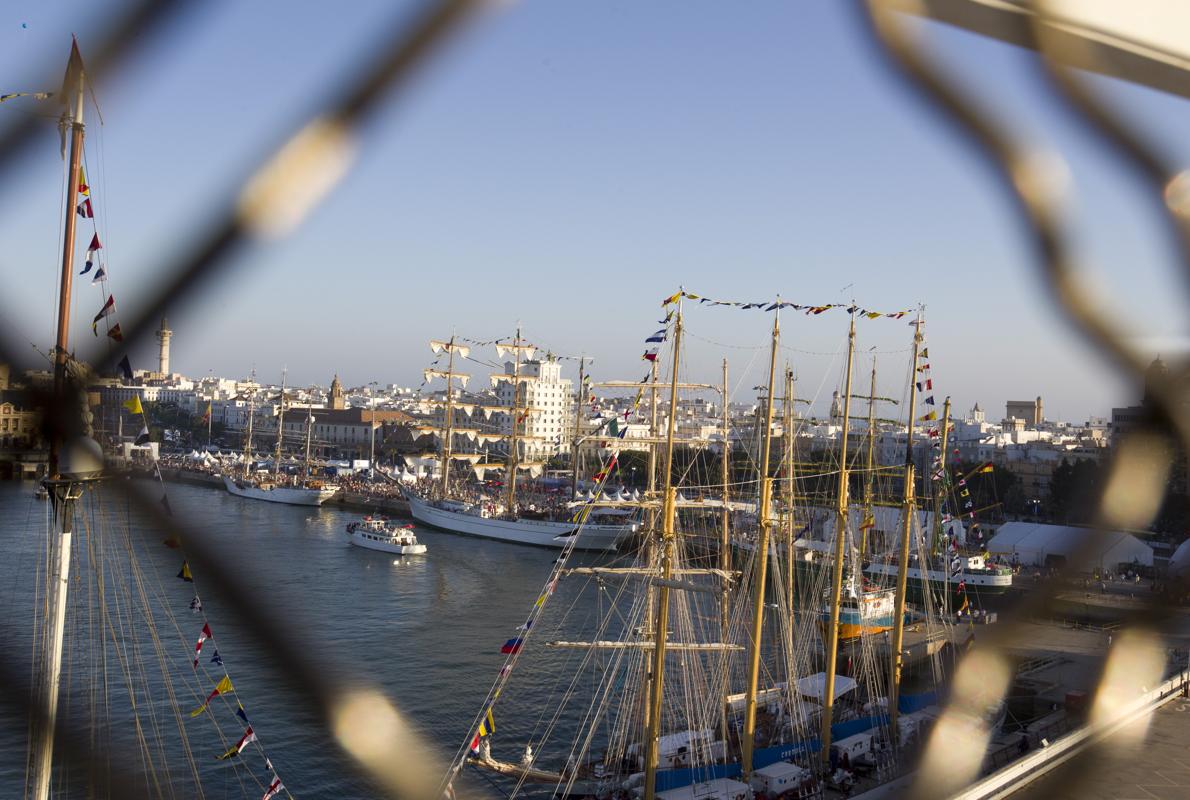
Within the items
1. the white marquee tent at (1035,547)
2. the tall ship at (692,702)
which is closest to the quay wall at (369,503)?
the white marquee tent at (1035,547)

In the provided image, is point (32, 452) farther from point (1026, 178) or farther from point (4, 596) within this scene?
point (4, 596)

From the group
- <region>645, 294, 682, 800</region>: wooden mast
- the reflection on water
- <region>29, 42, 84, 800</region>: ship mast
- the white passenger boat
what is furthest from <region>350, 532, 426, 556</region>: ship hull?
<region>29, 42, 84, 800</region>: ship mast

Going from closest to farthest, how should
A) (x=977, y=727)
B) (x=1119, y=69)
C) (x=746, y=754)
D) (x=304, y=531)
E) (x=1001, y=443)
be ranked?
(x=1119, y=69)
(x=746, y=754)
(x=977, y=727)
(x=304, y=531)
(x=1001, y=443)

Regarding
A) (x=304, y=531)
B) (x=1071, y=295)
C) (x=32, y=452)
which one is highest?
(x=1071, y=295)

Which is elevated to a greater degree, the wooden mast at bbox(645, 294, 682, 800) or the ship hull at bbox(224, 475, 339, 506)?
the wooden mast at bbox(645, 294, 682, 800)

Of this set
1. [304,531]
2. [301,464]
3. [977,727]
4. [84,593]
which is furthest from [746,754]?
[301,464]

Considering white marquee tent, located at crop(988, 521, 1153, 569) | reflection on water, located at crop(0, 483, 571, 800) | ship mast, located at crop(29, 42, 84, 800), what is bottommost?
reflection on water, located at crop(0, 483, 571, 800)

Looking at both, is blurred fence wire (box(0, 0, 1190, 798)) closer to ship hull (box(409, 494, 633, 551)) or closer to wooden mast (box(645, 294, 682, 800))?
wooden mast (box(645, 294, 682, 800))
